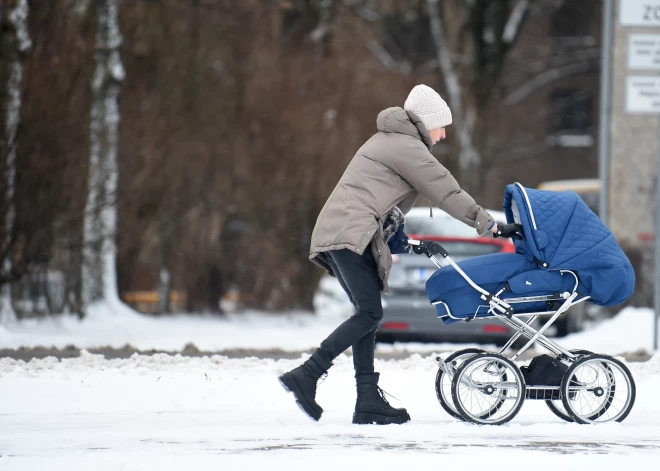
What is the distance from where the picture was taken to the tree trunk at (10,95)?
12922 millimetres

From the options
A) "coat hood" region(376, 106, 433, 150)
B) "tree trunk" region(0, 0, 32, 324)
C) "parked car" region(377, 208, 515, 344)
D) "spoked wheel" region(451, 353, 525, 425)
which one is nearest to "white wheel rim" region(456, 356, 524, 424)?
"spoked wheel" region(451, 353, 525, 425)

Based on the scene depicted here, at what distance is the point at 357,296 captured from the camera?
272 inches

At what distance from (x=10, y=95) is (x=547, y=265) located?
791 cm

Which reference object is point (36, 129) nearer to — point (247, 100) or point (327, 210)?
point (247, 100)

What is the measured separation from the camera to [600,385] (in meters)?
7.14

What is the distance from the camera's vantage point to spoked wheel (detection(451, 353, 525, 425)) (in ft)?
22.9

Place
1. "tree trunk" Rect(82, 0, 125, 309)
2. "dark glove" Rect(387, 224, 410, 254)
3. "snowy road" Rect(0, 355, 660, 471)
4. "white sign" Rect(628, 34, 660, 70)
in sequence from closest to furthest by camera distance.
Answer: "snowy road" Rect(0, 355, 660, 471)
"dark glove" Rect(387, 224, 410, 254)
"white sign" Rect(628, 34, 660, 70)
"tree trunk" Rect(82, 0, 125, 309)

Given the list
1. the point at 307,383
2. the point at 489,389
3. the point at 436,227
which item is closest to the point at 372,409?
the point at 307,383

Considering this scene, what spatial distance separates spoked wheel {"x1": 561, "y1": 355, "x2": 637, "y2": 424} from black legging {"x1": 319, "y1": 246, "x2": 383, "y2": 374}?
1.16 metres

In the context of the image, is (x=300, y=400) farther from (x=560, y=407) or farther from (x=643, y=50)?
(x=643, y=50)

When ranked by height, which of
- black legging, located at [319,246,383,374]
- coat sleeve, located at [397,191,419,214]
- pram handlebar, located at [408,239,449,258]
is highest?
coat sleeve, located at [397,191,419,214]

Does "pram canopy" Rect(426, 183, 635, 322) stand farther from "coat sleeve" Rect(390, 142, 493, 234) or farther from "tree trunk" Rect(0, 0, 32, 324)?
"tree trunk" Rect(0, 0, 32, 324)

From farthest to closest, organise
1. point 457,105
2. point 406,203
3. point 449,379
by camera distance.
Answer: point 457,105 < point 449,379 < point 406,203

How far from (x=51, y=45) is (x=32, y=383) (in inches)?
255
